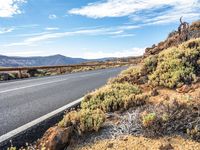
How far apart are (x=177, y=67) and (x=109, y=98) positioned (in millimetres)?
3156

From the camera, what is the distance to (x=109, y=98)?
8.07 m

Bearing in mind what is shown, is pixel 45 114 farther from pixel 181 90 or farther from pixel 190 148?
pixel 190 148

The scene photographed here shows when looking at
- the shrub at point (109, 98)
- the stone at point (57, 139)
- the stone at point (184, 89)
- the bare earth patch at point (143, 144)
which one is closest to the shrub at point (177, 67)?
the stone at point (184, 89)

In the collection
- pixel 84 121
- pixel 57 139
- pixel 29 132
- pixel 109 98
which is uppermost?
pixel 109 98

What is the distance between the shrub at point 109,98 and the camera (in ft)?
25.6

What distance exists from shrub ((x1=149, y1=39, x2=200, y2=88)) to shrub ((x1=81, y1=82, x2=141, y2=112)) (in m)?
1.31

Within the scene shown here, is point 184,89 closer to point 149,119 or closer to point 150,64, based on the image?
point 149,119

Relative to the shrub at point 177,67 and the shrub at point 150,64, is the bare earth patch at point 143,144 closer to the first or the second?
the shrub at point 177,67

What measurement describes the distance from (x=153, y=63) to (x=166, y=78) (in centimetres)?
202

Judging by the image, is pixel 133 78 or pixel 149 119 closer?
pixel 149 119

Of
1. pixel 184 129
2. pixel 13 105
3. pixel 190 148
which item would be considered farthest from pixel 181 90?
pixel 13 105

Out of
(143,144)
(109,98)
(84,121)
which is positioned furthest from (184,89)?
(143,144)

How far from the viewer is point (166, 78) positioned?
10.0 metres

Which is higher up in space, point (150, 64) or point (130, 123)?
point (150, 64)
